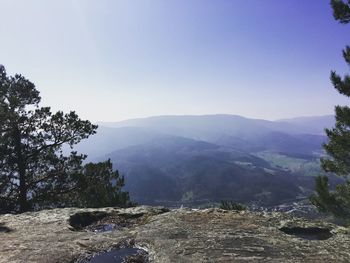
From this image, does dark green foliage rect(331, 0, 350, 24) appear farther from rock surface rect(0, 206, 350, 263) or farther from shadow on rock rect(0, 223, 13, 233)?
shadow on rock rect(0, 223, 13, 233)

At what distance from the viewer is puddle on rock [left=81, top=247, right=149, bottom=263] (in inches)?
377

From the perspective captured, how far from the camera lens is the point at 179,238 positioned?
1080 centimetres

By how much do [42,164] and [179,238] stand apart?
25.5 metres

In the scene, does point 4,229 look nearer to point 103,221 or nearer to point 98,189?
point 103,221

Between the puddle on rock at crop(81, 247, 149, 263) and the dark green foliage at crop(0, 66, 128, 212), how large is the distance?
20.1 meters

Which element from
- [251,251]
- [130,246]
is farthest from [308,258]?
[130,246]

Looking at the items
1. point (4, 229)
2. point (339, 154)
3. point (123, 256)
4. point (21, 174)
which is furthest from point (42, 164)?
point (339, 154)

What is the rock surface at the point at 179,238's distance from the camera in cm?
939

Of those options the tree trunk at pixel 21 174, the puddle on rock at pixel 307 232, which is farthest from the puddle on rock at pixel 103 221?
the tree trunk at pixel 21 174

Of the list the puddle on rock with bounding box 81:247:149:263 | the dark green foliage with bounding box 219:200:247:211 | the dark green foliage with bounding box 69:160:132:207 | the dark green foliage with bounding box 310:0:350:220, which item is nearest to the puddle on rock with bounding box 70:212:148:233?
the puddle on rock with bounding box 81:247:149:263

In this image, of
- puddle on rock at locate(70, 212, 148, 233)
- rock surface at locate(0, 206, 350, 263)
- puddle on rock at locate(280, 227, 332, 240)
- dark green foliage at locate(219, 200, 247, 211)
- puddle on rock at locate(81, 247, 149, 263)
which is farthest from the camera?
dark green foliage at locate(219, 200, 247, 211)

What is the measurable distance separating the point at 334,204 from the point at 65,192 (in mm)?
26811

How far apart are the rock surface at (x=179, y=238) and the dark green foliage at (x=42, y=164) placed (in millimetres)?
16742

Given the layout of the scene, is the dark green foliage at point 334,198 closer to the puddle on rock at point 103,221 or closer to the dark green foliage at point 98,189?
the dark green foliage at point 98,189
